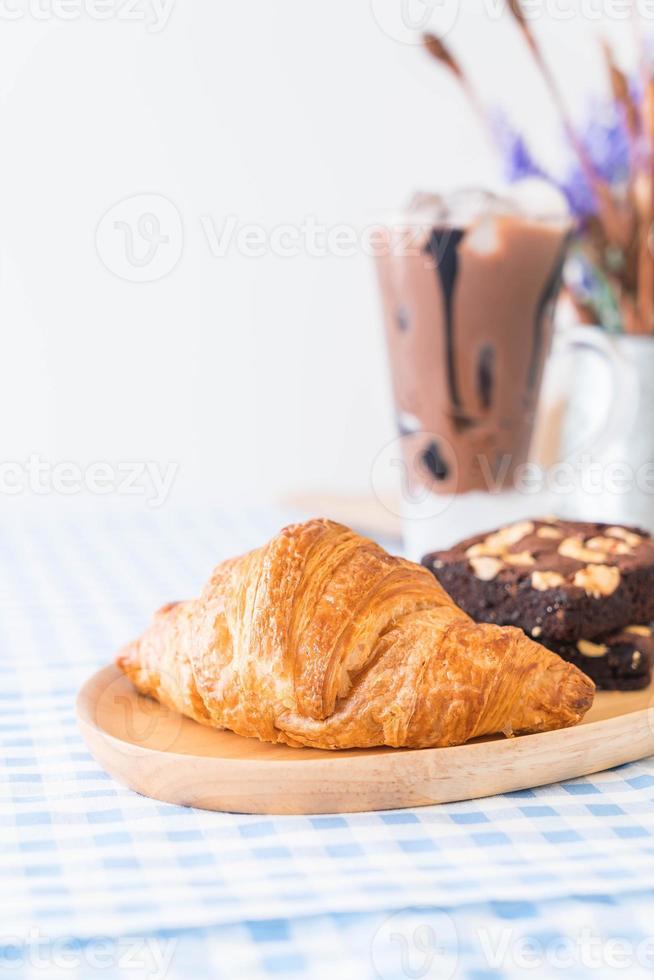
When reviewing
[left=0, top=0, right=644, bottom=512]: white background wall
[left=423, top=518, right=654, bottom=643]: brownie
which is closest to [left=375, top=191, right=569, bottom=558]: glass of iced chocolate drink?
[left=423, top=518, right=654, bottom=643]: brownie

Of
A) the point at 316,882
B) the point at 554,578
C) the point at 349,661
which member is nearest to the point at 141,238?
the point at 554,578

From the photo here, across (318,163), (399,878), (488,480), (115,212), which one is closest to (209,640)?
(399,878)

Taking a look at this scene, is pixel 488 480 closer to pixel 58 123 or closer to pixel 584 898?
pixel 584 898

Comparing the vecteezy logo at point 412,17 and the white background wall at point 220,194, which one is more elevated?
the vecteezy logo at point 412,17

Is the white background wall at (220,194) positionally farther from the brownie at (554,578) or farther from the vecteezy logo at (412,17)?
the brownie at (554,578)

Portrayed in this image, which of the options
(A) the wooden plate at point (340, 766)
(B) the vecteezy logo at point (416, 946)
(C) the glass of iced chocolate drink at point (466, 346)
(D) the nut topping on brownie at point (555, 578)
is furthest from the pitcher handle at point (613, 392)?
(B) the vecteezy logo at point (416, 946)


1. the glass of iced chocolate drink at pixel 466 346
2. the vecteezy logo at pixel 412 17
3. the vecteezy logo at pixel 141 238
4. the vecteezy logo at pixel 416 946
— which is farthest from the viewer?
the vecteezy logo at pixel 412 17

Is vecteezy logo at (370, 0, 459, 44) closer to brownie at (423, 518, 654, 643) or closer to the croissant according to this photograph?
brownie at (423, 518, 654, 643)
